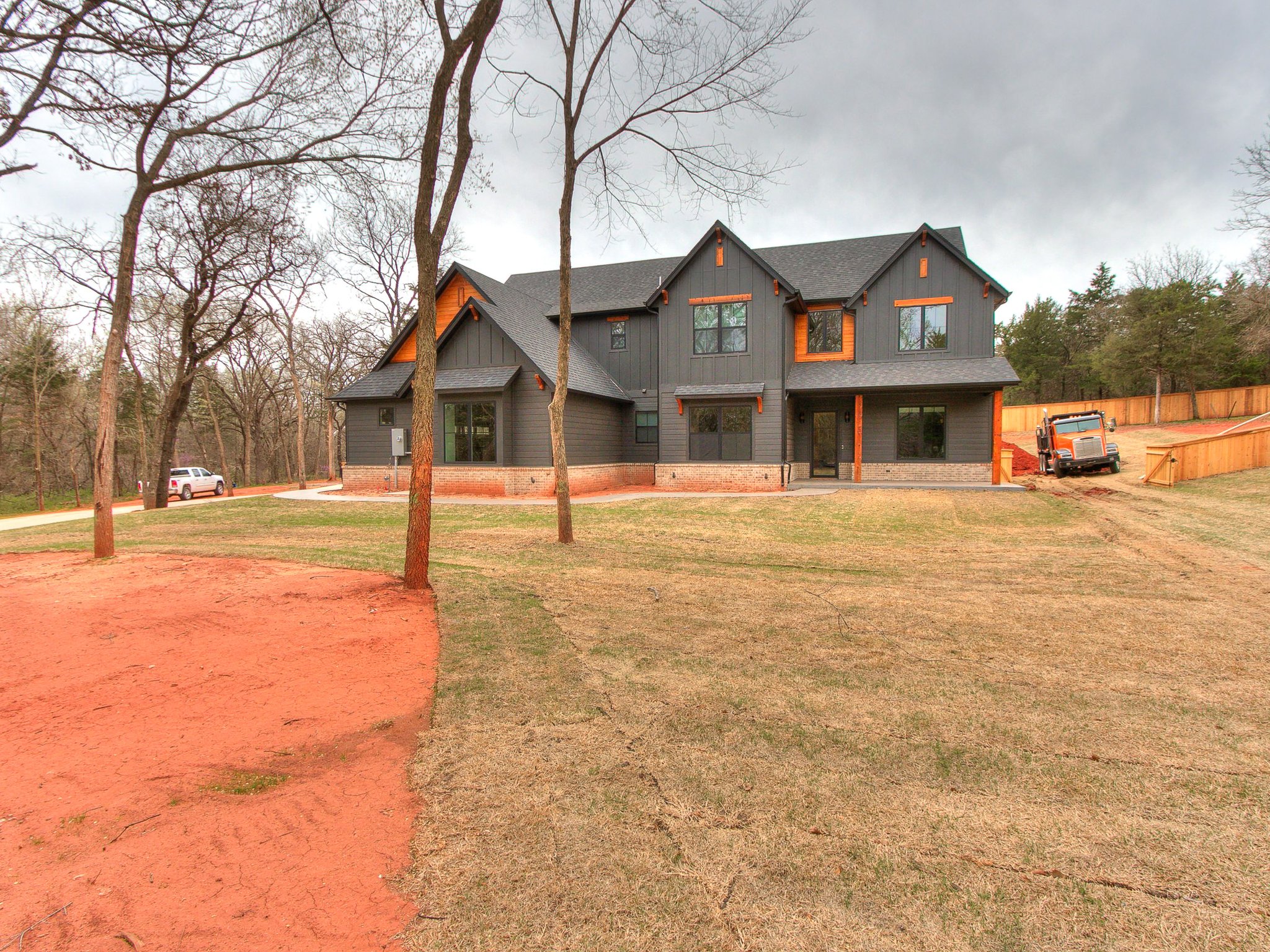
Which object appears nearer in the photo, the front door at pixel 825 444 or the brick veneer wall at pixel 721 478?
the brick veneer wall at pixel 721 478

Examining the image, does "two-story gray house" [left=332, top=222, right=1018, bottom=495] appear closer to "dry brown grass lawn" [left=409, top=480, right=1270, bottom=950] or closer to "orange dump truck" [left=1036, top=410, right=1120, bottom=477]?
"orange dump truck" [left=1036, top=410, right=1120, bottom=477]

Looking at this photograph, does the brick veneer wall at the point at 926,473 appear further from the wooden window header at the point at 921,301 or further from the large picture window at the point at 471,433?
the large picture window at the point at 471,433

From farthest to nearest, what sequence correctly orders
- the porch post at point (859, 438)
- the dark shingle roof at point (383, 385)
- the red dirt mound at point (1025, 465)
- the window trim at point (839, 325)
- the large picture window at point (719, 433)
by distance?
the red dirt mound at point (1025, 465) → the window trim at point (839, 325) → the dark shingle roof at point (383, 385) → the porch post at point (859, 438) → the large picture window at point (719, 433)

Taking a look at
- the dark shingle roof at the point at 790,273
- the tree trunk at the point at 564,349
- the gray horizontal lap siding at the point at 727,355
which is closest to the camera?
the tree trunk at the point at 564,349

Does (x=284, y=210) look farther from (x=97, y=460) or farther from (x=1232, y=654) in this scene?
(x=1232, y=654)

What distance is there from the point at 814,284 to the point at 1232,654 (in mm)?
18997

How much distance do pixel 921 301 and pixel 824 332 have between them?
3256mm

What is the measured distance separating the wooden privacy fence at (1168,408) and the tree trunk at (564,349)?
109 feet

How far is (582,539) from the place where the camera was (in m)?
10.5

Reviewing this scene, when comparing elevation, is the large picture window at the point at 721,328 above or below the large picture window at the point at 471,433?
above

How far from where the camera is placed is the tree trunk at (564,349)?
9820 millimetres

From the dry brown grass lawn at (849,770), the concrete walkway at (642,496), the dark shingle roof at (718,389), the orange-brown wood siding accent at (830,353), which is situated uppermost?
the orange-brown wood siding accent at (830,353)

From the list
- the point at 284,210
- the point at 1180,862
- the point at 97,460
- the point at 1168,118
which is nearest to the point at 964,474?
the point at 1168,118

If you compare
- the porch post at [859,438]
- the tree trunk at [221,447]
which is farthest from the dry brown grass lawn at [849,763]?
the tree trunk at [221,447]
